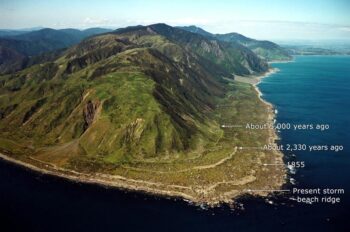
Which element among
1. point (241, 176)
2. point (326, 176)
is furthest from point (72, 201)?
point (326, 176)

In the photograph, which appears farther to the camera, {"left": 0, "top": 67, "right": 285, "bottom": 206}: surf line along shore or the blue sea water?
{"left": 0, "top": 67, "right": 285, "bottom": 206}: surf line along shore

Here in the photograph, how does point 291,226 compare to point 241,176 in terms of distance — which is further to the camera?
point 241,176

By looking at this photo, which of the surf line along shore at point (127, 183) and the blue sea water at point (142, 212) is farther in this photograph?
the surf line along shore at point (127, 183)

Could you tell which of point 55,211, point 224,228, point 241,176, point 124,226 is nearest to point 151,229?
point 124,226

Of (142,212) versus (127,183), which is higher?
(127,183)

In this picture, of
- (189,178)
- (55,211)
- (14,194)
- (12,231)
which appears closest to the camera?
(12,231)

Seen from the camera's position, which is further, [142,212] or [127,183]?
[127,183]

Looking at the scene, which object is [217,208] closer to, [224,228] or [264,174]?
[224,228]

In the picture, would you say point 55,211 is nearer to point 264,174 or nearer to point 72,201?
point 72,201

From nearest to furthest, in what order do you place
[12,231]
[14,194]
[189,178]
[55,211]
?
[12,231]
[55,211]
[14,194]
[189,178]
